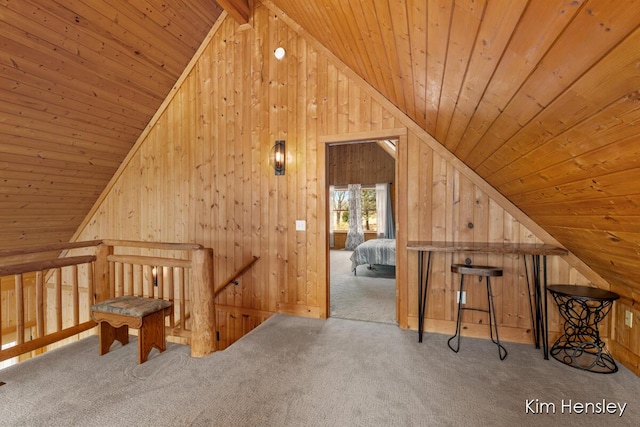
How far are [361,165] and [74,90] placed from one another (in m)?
7.13

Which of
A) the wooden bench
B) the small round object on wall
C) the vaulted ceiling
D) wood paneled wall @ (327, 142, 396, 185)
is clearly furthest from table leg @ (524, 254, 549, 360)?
wood paneled wall @ (327, 142, 396, 185)

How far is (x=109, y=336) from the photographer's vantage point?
8.68 ft

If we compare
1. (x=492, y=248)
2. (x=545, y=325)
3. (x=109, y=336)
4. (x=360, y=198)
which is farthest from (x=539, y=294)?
(x=360, y=198)

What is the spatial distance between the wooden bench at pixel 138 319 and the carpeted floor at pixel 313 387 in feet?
0.40

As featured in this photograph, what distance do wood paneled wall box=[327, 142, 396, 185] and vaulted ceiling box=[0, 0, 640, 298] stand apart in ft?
19.3

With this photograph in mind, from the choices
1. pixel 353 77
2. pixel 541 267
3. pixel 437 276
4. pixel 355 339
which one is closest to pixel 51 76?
pixel 353 77

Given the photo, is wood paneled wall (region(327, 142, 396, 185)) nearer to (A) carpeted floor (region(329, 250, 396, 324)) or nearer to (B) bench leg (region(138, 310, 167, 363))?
(A) carpeted floor (region(329, 250, 396, 324))

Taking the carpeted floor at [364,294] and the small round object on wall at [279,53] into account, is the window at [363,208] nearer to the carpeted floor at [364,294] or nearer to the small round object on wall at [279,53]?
the carpeted floor at [364,294]

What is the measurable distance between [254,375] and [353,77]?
9.88 feet

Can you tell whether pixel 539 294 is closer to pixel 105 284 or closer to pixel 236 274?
pixel 236 274

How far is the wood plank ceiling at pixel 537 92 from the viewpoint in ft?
2.63

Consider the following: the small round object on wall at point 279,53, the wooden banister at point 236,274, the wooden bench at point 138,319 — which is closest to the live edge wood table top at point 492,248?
the wooden banister at point 236,274

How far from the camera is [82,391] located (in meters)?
2.06

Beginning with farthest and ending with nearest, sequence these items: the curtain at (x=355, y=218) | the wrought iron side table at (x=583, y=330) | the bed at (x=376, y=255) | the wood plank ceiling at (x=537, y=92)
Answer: the curtain at (x=355, y=218) < the bed at (x=376, y=255) < the wrought iron side table at (x=583, y=330) < the wood plank ceiling at (x=537, y=92)
